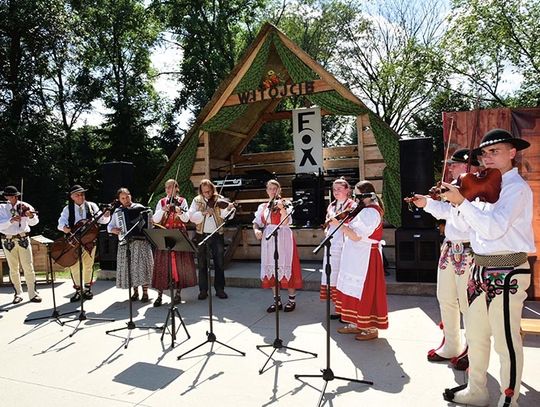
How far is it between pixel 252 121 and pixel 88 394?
8109 millimetres

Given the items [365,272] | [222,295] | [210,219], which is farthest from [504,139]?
[222,295]

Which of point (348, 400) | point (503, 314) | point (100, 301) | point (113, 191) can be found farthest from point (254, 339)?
point (113, 191)

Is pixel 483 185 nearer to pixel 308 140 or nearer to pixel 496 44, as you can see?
pixel 308 140

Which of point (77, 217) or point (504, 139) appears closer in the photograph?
point (504, 139)

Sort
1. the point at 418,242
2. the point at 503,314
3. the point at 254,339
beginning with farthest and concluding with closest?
the point at 418,242, the point at 254,339, the point at 503,314

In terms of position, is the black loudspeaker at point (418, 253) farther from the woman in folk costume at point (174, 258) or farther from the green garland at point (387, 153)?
the woman in folk costume at point (174, 258)

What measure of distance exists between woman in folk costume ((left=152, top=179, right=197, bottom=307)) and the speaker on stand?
304cm

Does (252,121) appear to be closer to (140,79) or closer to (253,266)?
(253,266)

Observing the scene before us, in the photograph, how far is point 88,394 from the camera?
10.8ft

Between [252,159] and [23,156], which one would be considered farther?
[23,156]

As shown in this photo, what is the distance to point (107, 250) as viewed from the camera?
319 inches

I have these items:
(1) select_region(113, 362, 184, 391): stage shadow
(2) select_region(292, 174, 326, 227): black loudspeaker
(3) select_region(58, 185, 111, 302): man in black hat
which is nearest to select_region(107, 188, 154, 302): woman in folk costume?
(3) select_region(58, 185, 111, 302): man in black hat

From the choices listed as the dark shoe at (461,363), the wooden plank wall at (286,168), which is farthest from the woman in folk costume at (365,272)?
the wooden plank wall at (286,168)

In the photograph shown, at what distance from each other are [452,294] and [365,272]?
82 cm
